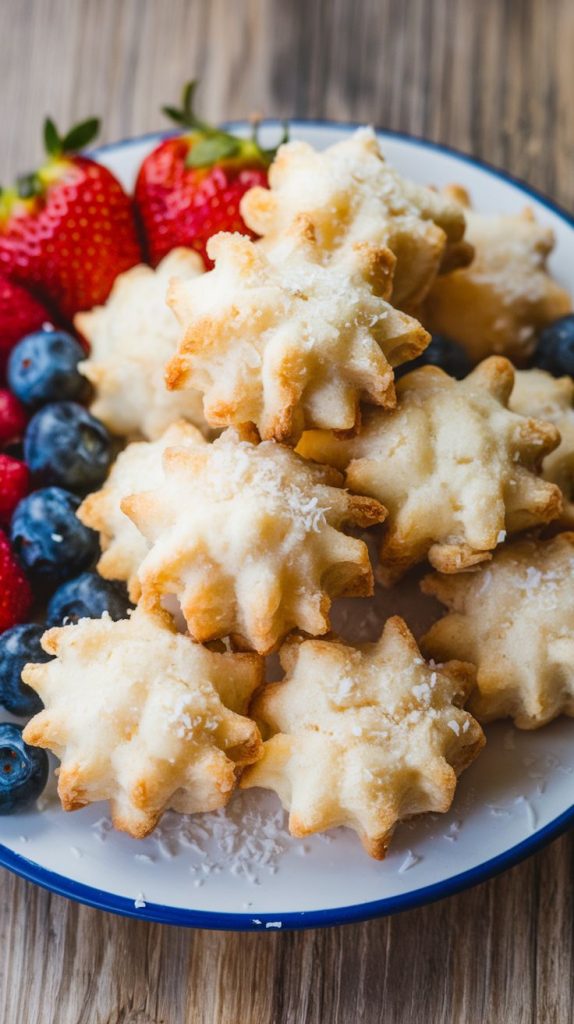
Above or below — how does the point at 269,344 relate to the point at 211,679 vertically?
above

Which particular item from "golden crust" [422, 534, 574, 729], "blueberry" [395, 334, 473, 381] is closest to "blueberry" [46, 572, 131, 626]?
"golden crust" [422, 534, 574, 729]

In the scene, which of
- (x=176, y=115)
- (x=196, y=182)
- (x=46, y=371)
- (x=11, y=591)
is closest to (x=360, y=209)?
(x=196, y=182)

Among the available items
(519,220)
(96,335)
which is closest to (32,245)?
(96,335)

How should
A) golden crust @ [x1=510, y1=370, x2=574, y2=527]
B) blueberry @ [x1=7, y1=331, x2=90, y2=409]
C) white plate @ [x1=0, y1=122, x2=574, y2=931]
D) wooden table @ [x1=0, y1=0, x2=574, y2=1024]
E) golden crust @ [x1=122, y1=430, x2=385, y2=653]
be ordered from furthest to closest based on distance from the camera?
wooden table @ [x1=0, y1=0, x2=574, y2=1024], blueberry @ [x1=7, y1=331, x2=90, y2=409], golden crust @ [x1=510, y1=370, x2=574, y2=527], white plate @ [x1=0, y1=122, x2=574, y2=931], golden crust @ [x1=122, y1=430, x2=385, y2=653]

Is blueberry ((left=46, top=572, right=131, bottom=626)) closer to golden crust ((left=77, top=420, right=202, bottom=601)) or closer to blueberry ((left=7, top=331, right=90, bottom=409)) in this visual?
golden crust ((left=77, top=420, right=202, bottom=601))

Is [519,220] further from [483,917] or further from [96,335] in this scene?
[483,917]

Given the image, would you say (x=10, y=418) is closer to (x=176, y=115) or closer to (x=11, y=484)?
(x=11, y=484)
